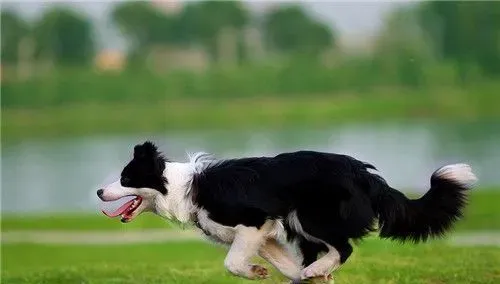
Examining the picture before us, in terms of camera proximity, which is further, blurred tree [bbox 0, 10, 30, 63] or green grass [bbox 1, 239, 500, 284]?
blurred tree [bbox 0, 10, 30, 63]

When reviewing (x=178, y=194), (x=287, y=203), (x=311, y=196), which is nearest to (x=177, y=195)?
(x=178, y=194)

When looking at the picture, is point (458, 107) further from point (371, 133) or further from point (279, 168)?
point (279, 168)

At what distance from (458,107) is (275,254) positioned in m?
35.2

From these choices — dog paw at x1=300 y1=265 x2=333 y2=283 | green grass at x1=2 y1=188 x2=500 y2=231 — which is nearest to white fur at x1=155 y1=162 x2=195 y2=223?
dog paw at x1=300 y1=265 x2=333 y2=283

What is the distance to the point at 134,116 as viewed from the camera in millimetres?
41562

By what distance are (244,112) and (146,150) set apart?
34142mm

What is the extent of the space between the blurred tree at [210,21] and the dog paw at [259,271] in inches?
1606

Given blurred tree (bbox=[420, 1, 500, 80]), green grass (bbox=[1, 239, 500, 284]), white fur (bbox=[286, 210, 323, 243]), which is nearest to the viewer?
white fur (bbox=[286, 210, 323, 243])

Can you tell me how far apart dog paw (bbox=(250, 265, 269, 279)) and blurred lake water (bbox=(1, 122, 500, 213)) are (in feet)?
45.9

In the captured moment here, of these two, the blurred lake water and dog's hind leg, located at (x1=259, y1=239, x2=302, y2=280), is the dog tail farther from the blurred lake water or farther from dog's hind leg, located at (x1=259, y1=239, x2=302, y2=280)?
the blurred lake water

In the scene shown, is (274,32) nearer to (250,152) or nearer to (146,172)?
(250,152)

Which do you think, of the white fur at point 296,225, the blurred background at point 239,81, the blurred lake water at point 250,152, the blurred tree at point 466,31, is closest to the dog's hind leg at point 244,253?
the white fur at point 296,225

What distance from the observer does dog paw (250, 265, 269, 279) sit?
6.86m

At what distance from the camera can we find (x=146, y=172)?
276 inches
